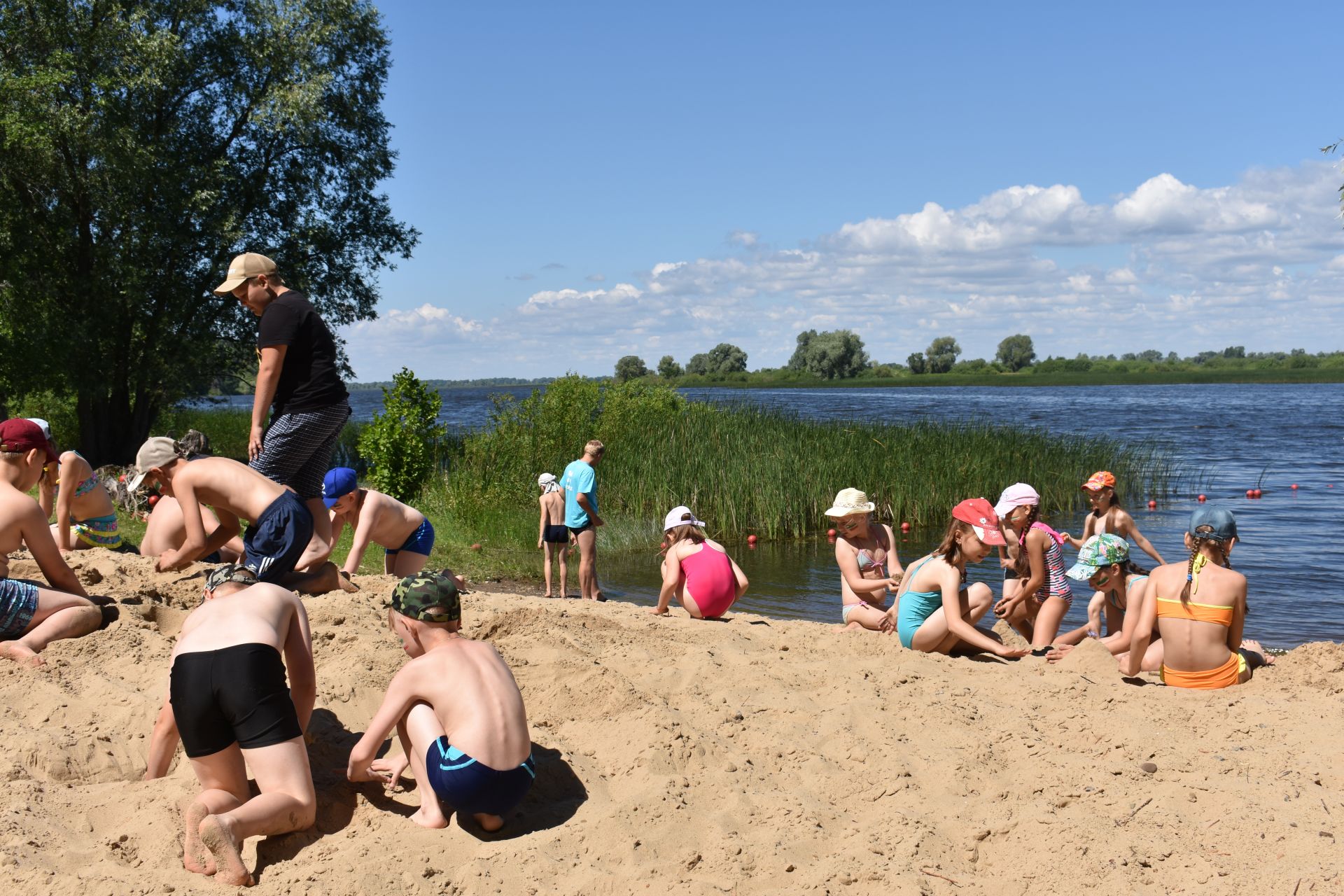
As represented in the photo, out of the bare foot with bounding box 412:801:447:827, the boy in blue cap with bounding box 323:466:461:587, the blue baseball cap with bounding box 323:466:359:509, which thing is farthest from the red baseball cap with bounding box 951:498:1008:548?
the blue baseball cap with bounding box 323:466:359:509

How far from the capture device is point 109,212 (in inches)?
736

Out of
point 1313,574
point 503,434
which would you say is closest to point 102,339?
point 503,434

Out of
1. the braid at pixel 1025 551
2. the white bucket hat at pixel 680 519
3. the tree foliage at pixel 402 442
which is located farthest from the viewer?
the tree foliage at pixel 402 442

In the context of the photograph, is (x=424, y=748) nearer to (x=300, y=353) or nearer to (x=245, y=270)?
(x=300, y=353)

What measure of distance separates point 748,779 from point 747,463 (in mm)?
12390

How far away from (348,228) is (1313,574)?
61.2 feet

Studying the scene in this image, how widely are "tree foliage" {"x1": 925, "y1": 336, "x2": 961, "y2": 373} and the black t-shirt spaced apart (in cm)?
12430

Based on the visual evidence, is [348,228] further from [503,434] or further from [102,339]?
[503,434]

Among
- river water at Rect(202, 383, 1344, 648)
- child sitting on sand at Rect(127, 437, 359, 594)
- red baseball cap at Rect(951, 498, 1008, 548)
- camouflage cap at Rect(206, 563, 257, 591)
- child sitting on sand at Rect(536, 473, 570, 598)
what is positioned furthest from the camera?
river water at Rect(202, 383, 1344, 648)

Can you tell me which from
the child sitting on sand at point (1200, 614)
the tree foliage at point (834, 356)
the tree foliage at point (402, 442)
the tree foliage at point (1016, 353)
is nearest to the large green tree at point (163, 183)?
the tree foliage at point (402, 442)

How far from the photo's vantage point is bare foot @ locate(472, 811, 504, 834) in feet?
12.8

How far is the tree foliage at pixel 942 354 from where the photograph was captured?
412 ft

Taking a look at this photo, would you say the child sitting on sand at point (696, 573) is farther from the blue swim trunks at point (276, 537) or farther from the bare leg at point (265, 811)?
the bare leg at point (265, 811)

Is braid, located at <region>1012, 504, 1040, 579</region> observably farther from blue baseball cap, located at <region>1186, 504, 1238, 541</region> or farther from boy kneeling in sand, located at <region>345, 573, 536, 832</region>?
boy kneeling in sand, located at <region>345, 573, 536, 832</region>
